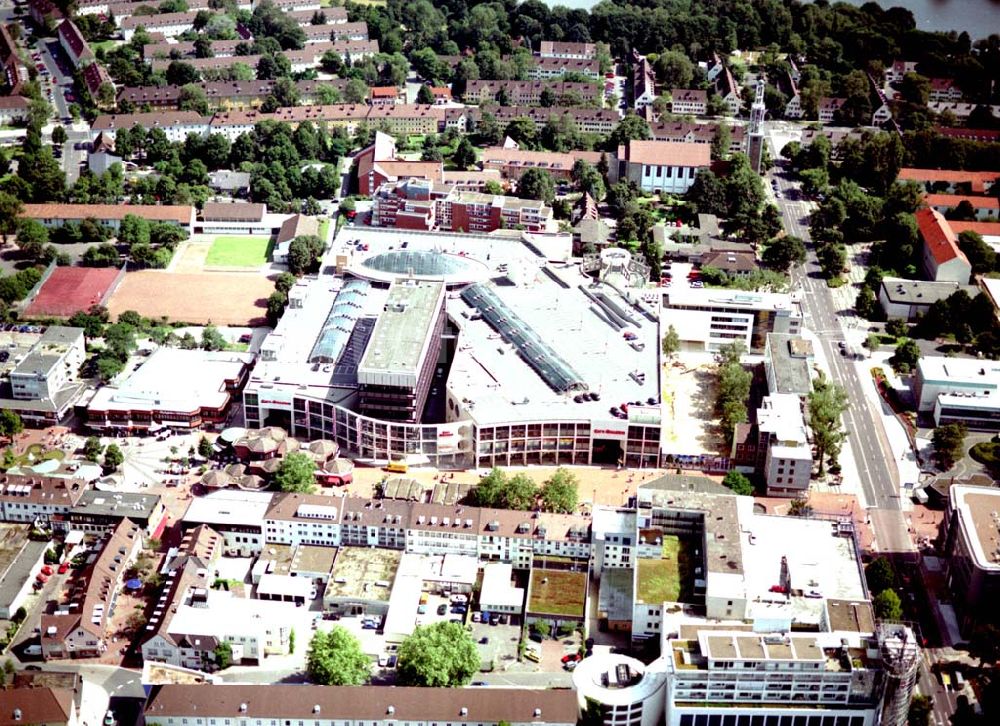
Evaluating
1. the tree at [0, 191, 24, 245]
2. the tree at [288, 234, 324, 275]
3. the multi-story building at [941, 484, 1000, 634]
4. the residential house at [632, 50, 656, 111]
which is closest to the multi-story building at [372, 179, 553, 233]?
the tree at [288, 234, 324, 275]

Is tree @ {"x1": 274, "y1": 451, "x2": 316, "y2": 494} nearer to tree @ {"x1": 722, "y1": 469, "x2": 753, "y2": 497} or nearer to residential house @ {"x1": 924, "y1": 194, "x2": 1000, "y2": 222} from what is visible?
tree @ {"x1": 722, "y1": 469, "x2": 753, "y2": 497}

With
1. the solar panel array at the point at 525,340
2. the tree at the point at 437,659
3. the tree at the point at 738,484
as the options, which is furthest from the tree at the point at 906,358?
the tree at the point at 437,659

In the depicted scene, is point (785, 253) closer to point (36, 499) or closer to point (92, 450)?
point (92, 450)

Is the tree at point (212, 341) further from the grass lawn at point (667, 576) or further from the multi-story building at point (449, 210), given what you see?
the grass lawn at point (667, 576)

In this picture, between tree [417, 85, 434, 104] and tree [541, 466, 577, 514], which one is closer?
tree [541, 466, 577, 514]

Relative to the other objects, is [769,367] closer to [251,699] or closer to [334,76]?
[251,699]
